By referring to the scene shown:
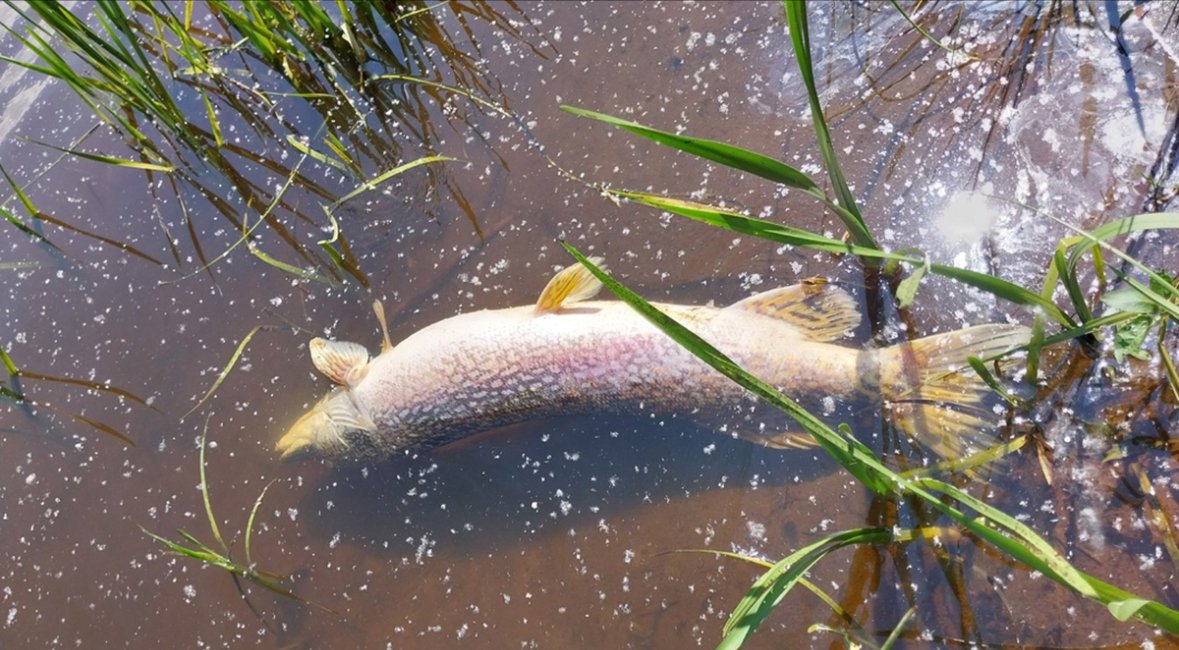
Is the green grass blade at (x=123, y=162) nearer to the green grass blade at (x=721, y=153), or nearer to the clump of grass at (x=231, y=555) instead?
the clump of grass at (x=231, y=555)

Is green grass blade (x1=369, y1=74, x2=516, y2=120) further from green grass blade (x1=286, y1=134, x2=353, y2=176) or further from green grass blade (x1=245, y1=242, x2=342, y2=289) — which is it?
green grass blade (x1=245, y1=242, x2=342, y2=289)

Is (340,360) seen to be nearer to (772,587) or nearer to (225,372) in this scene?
(225,372)

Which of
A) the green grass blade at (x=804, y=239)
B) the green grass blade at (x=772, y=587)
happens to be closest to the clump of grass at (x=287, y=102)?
the green grass blade at (x=804, y=239)

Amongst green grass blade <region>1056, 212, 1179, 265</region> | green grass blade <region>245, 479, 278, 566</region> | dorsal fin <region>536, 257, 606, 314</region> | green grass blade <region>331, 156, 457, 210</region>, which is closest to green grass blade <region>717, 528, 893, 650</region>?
green grass blade <region>1056, 212, 1179, 265</region>

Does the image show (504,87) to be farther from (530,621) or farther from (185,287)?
(530,621)

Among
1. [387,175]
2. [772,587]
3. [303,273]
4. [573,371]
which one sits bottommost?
[772,587]

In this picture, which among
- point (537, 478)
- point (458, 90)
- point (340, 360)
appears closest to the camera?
point (537, 478)

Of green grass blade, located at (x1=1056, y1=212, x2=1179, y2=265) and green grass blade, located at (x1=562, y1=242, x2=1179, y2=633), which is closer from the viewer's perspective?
green grass blade, located at (x1=562, y1=242, x2=1179, y2=633)

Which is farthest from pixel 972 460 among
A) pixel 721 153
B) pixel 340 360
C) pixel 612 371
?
pixel 340 360

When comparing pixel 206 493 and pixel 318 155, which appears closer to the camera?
pixel 206 493
